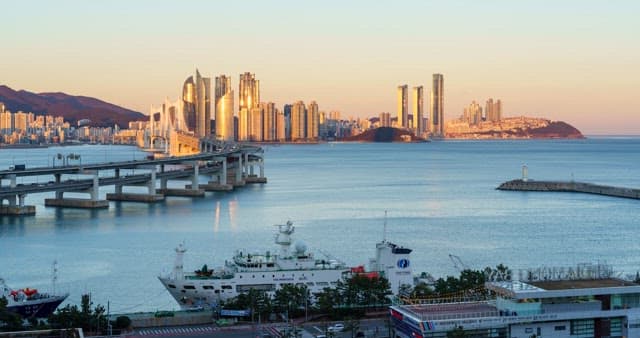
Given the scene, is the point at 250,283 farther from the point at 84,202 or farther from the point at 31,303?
the point at 84,202

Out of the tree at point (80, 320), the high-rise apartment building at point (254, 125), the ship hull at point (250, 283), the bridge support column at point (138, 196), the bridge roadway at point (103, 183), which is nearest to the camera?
the tree at point (80, 320)

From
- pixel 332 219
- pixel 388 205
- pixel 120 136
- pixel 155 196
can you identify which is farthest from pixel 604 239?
pixel 120 136

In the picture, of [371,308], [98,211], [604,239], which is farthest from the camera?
[98,211]

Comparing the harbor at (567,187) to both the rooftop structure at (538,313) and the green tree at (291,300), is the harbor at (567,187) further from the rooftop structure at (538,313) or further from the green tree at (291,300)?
the rooftop structure at (538,313)

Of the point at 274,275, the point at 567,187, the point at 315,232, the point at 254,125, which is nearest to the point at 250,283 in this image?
the point at 274,275

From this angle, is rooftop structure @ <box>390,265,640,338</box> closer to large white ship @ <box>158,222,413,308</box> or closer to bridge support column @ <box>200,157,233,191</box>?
large white ship @ <box>158,222,413,308</box>

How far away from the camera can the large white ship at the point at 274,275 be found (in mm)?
18609

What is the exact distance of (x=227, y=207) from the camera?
4384cm

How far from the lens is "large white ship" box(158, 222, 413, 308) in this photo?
18609mm

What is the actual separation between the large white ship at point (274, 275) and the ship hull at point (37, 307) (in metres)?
2.23

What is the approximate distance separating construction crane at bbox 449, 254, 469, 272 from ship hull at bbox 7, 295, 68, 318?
10.5m

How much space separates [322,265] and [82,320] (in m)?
5.33

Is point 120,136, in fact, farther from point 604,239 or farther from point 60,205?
point 604,239

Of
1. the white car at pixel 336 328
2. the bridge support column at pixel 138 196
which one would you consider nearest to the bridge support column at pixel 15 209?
the bridge support column at pixel 138 196
